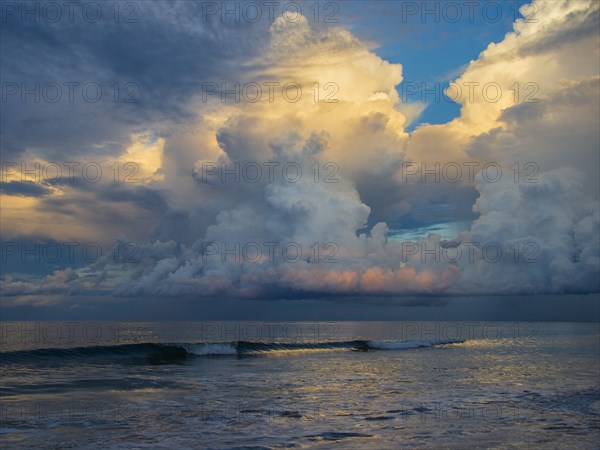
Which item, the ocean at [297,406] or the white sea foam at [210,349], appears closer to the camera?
the ocean at [297,406]

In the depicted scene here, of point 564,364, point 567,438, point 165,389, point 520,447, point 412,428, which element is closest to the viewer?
point 520,447

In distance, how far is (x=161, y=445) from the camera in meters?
17.9

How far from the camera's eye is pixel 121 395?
2998 centimetres

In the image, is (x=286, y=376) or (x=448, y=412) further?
(x=286, y=376)

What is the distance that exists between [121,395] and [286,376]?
1324cm

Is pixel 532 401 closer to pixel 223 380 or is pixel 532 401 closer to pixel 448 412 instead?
pixel 448 412

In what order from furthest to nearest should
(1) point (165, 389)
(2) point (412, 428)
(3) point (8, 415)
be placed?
1. (1) point (165, 389)
2. (3) point (8, 415)
3. (2) point (412, 428)

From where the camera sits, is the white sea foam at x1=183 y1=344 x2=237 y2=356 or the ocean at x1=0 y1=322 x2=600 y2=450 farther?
the white sea foam at x1=183 y1=344 x2=237 y2=356

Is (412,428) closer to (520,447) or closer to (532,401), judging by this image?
(520,447)

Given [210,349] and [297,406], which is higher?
[297,406]

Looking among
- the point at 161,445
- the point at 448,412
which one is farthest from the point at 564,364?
the point at 161,445

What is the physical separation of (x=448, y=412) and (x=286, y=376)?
57.4ft

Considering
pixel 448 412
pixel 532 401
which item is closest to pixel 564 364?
pixel 532 401

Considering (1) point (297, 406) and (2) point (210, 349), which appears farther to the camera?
(2) point (210, 349)
